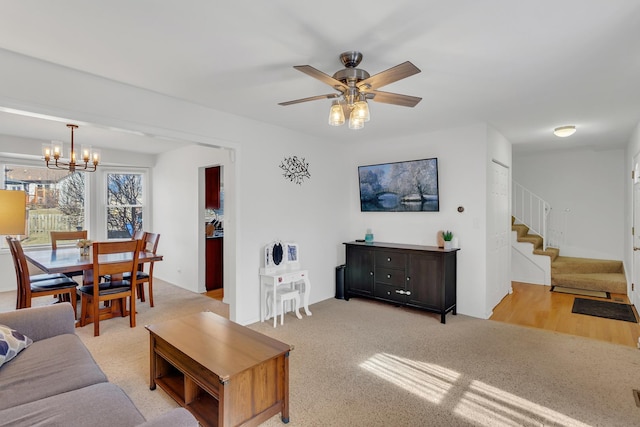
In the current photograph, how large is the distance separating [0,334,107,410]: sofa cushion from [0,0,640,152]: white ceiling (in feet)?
6.33

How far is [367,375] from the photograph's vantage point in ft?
8.57

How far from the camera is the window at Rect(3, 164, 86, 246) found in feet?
17.7

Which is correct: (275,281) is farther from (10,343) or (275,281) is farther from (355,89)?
(355,89)

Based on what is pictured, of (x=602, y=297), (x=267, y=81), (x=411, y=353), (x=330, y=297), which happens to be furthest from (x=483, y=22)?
(x=602, y=297)

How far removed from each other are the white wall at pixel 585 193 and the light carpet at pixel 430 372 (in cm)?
373

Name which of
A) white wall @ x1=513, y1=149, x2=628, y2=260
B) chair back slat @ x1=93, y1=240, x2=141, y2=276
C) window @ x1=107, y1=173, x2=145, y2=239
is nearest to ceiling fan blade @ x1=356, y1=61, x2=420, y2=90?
chair back slat @ x1=93, y1=240, x2=141, y2=276

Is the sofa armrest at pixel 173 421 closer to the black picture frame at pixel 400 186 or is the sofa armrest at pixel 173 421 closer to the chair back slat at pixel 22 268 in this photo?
the chair back slat at pixel 22 268

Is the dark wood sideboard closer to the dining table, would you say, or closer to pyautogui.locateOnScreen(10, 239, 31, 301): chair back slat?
the dining table

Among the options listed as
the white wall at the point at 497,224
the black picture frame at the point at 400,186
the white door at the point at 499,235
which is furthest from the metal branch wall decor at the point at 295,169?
the white door at the point at 499,235

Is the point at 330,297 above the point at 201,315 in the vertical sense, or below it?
below

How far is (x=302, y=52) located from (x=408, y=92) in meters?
1.18

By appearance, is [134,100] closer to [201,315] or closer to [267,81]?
[267,81]

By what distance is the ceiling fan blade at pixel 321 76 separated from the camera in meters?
1.84

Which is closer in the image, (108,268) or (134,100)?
(134,100)
